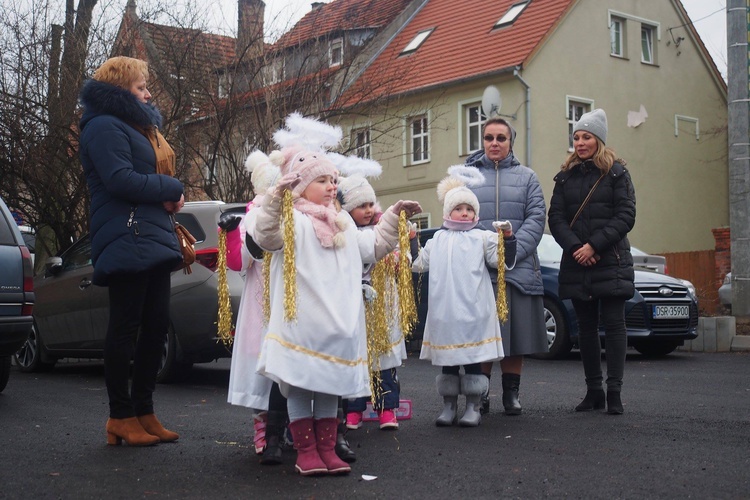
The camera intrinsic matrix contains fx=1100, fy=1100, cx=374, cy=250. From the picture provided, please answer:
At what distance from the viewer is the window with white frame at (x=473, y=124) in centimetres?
3200

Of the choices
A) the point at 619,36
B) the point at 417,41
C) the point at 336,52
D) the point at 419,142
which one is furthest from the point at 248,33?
the point at 619,36

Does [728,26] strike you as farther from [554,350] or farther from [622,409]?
[622,409]

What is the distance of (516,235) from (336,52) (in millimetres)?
12271

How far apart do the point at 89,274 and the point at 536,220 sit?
4811mm

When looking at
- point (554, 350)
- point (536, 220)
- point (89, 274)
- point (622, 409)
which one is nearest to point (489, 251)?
point (536, 220)

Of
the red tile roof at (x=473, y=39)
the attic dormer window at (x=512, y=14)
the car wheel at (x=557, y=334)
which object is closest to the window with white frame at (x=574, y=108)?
the red tile roof at (x=473, y=39)

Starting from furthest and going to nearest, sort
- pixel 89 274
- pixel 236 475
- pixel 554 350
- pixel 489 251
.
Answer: pixel 554 350 → pixel 89 274 → pixel 489 251 → pixel 236 475

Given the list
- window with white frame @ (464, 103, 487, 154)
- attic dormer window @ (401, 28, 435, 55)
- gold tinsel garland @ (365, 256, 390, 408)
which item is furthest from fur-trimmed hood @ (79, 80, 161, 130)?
attic dormer window @ (401, 28, 435, 55)

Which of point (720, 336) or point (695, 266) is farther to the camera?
point (695, 266)

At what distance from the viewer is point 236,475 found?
509cm

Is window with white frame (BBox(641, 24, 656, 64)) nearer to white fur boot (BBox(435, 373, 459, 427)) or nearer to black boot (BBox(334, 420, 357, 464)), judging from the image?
white fur boot (BBox(435, 373, 459, 427))

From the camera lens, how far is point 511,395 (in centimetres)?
733

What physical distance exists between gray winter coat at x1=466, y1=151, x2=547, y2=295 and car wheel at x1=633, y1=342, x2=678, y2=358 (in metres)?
5.87

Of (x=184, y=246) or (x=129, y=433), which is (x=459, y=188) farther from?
(x=129, y=433)
